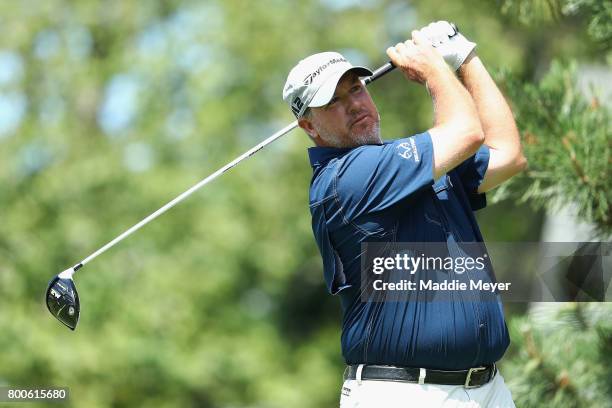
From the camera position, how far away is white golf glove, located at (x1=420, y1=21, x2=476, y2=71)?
11.2 ft

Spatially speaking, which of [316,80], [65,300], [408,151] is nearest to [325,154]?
[316,80]

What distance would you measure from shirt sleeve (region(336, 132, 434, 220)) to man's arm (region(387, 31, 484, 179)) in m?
0.04

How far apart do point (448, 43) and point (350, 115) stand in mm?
415

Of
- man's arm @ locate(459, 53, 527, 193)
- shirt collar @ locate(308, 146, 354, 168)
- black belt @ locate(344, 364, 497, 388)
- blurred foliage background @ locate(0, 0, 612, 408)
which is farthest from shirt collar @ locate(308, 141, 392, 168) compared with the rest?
blurred foliage background @ locate(0, 0, 612, 408)

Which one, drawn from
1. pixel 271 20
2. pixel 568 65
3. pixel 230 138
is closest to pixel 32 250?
pixel 230 138

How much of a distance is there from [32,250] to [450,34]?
26.5 ft

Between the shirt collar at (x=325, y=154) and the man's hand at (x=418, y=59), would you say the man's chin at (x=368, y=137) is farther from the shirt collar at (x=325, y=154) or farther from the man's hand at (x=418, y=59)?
the man's hand at (x=418, y=59)

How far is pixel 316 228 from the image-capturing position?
329cm

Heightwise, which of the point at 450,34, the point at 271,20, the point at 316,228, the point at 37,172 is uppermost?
the point at 271,20

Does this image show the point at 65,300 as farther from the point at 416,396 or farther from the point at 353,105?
the point at 416,396

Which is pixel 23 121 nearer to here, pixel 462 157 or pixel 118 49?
pixel 118 49

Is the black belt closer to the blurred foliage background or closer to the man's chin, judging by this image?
the man's chin

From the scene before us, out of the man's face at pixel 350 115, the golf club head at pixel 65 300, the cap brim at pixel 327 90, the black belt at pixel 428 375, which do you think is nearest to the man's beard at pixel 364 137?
the man's face at pixel 350 115

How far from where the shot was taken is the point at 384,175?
3102 mm
